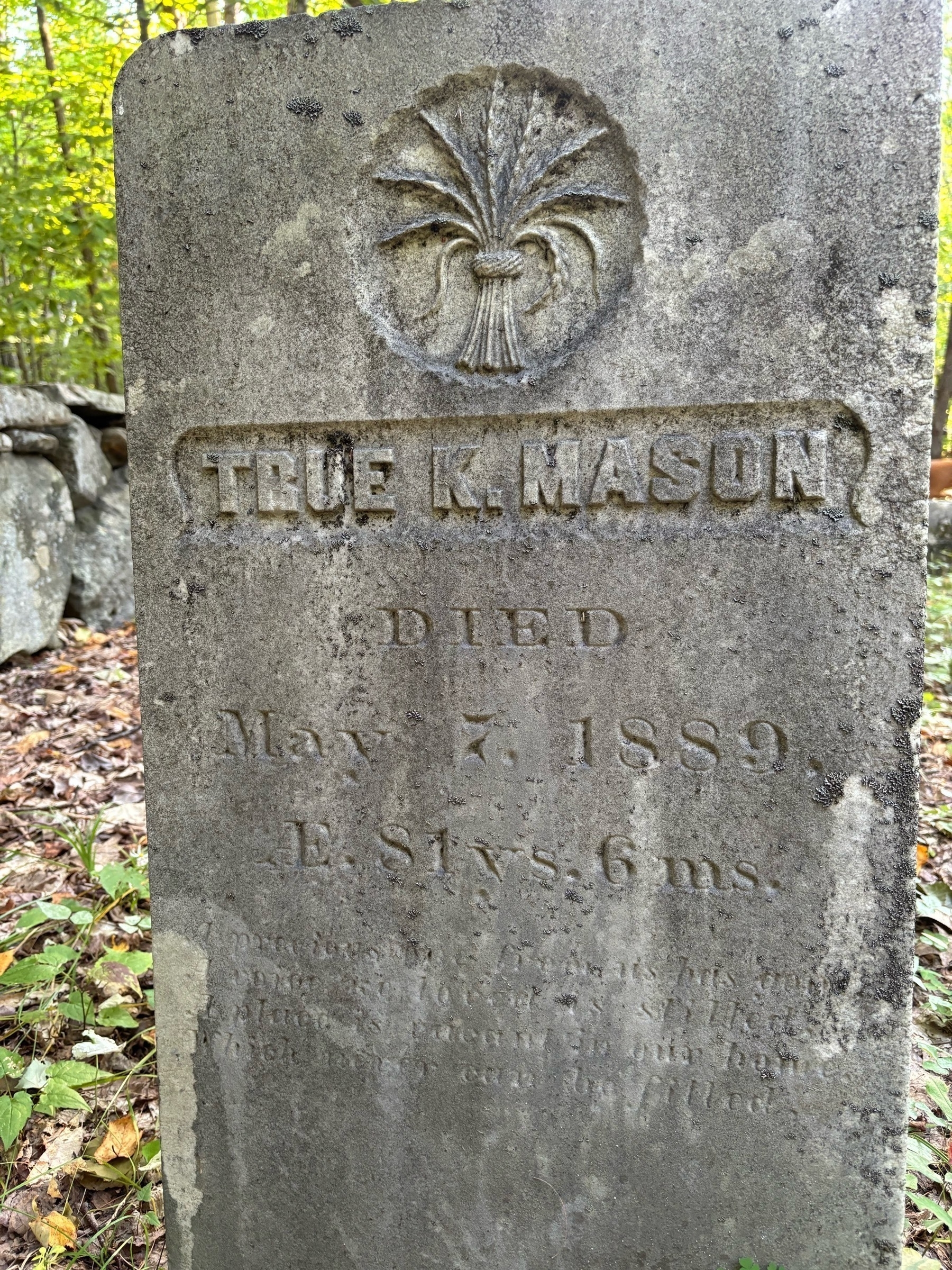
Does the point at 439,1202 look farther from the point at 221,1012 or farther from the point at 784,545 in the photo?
the point at 784,545

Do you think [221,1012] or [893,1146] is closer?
[893,1146]

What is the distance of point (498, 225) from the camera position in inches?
65.0

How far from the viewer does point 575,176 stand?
63.7 inches

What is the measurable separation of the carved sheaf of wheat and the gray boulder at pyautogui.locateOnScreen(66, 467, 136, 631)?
4385 mm

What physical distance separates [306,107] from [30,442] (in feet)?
14.0

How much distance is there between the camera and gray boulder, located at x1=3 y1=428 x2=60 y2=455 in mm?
→ 5152

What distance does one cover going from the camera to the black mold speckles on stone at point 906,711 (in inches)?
64.3

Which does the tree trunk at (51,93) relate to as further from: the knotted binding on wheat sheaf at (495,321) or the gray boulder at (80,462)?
the knotted binding on wheat sheaf at (495,321)

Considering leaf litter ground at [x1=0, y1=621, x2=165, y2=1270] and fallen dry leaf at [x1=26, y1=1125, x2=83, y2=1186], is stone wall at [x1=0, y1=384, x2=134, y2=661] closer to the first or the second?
leaf litter ground at [x1=0, y1=621, x2=165, y2=1270]

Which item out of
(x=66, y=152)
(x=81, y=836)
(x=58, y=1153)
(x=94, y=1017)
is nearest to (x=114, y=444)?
(x=66, y=152)

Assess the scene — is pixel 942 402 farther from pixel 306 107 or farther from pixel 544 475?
pixel 306 107

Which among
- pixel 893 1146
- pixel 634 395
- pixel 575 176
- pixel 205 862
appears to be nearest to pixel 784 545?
pixel 634 395

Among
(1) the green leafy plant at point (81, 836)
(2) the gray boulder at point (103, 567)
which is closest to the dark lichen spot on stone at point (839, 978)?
(1) the green leafy plant at point (81, 836)

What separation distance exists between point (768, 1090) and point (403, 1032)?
0.74m
